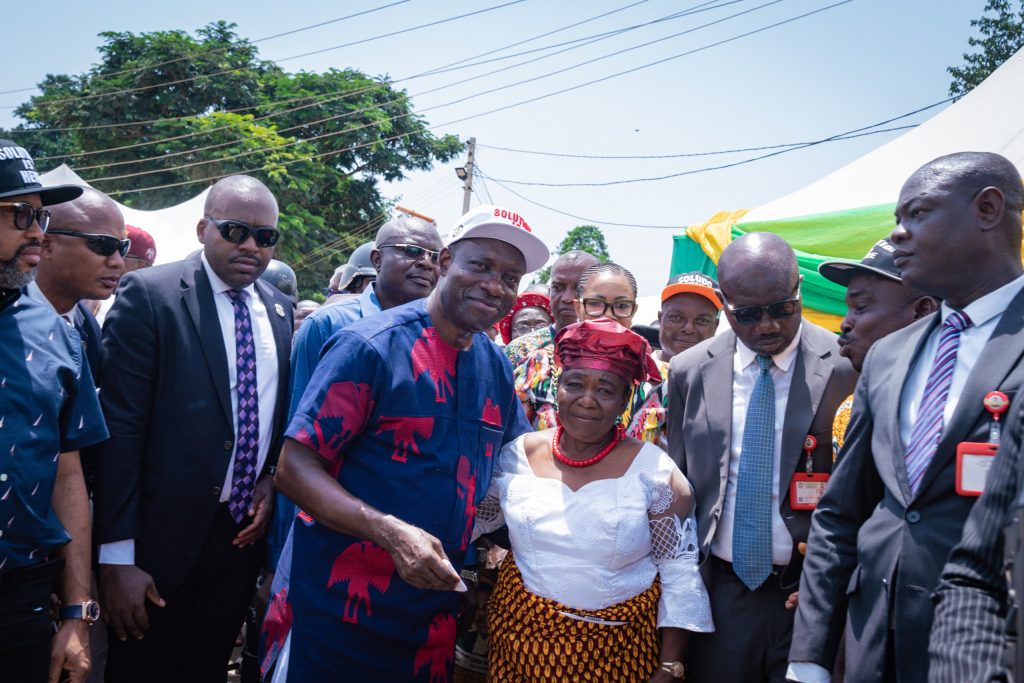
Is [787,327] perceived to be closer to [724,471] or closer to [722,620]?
[724,471]

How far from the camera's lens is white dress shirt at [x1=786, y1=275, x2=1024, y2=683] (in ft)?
7.36

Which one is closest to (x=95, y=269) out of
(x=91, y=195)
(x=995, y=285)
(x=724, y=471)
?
(x=91, y=195)

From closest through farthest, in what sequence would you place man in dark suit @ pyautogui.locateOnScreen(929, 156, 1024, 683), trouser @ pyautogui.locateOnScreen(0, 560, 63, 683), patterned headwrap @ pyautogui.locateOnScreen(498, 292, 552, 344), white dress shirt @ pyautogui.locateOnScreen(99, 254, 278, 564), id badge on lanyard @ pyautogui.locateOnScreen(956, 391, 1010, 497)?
man in dark suit @ pyautogui.locateOnScreen(929, 156, 1024, 683) → id badge on lanyard @ pyautogui.locateOnScreen(956, 391, 1010, 497) → trouser @ pyautogui.locateOnScreen(0, 560, 63, 683) → white dress shirt @ pyautogui.locateOnScreen(99, 254, 278, 564) → patterned headwrap @ pyautogui.locateOnScreen(498, 292, 552, 344)

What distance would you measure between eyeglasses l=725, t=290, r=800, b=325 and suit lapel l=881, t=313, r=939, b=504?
26.6 inches

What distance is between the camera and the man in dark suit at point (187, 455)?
3.09 m

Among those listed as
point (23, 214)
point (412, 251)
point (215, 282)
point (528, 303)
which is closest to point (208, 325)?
point (215, 282)

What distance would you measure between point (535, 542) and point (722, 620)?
779 millimetres

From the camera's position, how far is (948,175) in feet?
7.71

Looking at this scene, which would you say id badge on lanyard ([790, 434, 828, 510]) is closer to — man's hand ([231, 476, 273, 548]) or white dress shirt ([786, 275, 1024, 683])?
white dress shirt ([786, 275, 1024, 683])

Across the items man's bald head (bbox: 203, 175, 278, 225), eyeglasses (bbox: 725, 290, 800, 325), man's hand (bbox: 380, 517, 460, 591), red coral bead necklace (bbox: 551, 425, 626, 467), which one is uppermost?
man's bald head (bbox: 203, 175, 278, 225)

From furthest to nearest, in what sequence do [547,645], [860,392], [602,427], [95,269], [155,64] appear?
[155,64], [95,269], [602,427], [547,645], [860,392]

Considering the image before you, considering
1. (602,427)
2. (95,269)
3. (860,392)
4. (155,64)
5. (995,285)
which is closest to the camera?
(995,285)

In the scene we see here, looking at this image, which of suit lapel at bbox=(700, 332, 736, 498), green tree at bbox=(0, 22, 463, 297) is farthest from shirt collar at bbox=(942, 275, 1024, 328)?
green tree at bbox=(0, 22, 463, 297)

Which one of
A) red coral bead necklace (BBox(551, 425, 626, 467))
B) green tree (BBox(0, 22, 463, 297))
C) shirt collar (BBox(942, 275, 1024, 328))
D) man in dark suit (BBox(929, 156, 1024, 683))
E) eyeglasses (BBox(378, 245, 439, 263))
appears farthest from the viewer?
green tree (BBox(0, 22, 463, 297))
